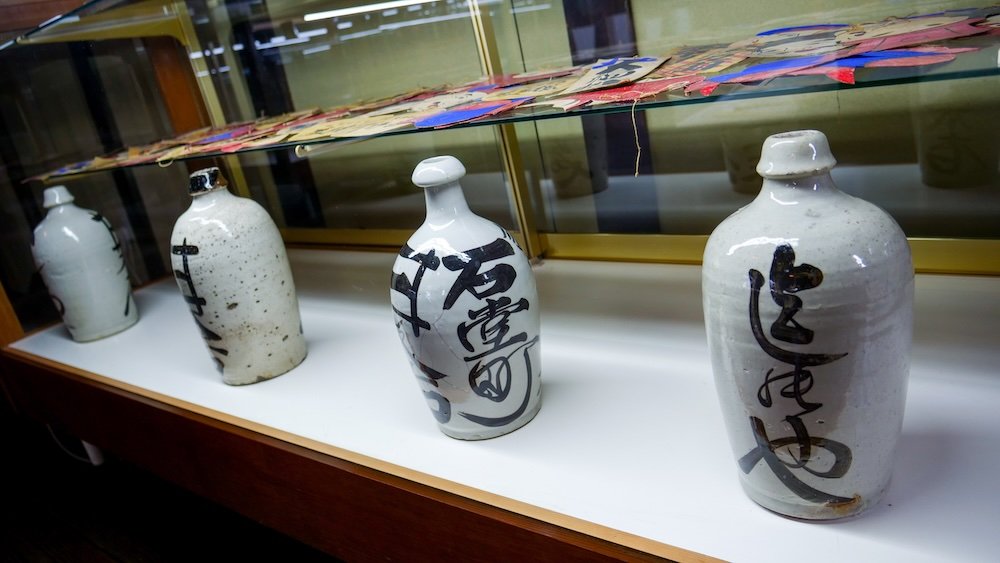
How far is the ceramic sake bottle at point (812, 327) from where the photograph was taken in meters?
0.51

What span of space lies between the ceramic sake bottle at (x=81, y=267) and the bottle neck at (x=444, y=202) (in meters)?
1.00

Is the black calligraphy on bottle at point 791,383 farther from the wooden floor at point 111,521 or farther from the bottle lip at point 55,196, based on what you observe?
the bottle lip at point 55,196

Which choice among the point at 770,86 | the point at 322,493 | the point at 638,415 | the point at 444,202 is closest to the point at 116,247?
the point at 322,493

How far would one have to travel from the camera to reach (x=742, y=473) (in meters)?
0.63

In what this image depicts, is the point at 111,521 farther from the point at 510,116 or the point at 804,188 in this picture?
the point at 804,188

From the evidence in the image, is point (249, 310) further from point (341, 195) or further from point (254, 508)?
point (341, 195)

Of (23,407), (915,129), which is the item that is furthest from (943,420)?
(23,407)

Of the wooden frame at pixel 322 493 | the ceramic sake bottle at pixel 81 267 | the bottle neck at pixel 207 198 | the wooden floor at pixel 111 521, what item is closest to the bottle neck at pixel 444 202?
the wooden frame at pixel 322 493

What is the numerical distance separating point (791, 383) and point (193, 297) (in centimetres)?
87

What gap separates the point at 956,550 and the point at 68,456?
1945mm

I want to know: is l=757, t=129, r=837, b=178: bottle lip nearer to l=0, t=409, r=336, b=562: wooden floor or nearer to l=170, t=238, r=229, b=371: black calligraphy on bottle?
l=170, t=238, r=229, b=371: black calligraphy on bottle

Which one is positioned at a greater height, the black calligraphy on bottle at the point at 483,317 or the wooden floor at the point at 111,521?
the black calligraphy on bottle at the point at 483,317

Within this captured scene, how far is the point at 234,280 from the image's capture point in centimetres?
103

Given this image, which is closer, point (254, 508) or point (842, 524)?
point (842, 524)
